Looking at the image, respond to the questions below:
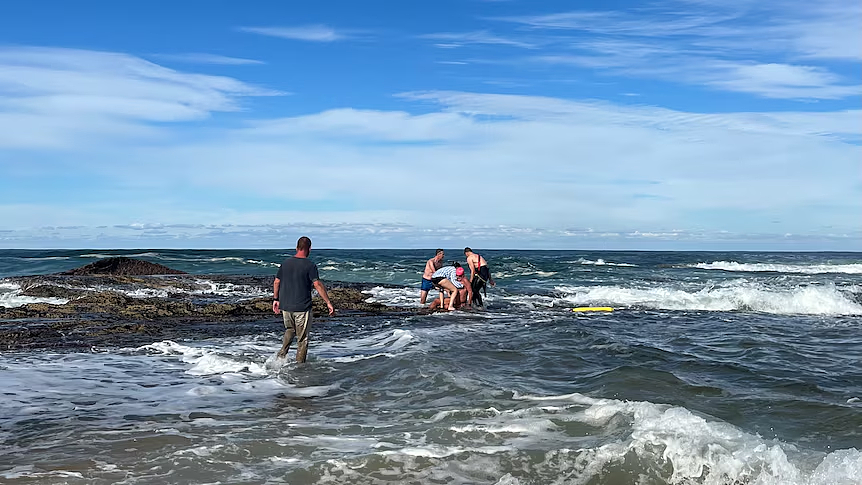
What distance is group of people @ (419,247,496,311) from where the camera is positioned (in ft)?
67.7

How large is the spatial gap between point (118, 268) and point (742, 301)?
82.2 feet

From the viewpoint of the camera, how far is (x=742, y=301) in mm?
25609

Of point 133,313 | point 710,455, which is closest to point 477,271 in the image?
point 133,313

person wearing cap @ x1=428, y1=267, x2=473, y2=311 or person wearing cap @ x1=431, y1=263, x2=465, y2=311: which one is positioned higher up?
person wearing cap @ x1=431, y1=263, x2=465, y2=311

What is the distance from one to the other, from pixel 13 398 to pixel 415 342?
22.7 feet

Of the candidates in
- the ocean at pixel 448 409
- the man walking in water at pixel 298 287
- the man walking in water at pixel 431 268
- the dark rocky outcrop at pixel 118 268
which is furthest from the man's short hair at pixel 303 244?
the dark rocky outcrop at pixel 118 268

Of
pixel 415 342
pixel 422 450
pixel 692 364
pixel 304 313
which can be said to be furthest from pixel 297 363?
pixel 692 364

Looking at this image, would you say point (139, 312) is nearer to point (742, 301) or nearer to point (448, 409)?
point (448, 409)

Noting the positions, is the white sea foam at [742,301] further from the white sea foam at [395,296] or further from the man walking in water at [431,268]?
the man walking in water at [431,268]

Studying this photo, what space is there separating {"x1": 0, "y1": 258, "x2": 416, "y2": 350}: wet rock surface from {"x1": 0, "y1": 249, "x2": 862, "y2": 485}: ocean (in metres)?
1.42

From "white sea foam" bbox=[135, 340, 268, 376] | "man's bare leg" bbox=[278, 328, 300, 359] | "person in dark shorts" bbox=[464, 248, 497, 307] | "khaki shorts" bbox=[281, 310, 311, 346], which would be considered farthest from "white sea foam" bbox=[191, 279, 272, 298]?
"khaki shorts" bbox=[281, 310, 311, 346]

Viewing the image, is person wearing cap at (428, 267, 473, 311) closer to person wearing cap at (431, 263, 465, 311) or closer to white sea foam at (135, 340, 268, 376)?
person wearing cap at (431, 263, 465, 311)

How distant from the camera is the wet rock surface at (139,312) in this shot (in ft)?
46.3

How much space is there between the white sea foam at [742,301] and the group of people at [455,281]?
13.8 feet
